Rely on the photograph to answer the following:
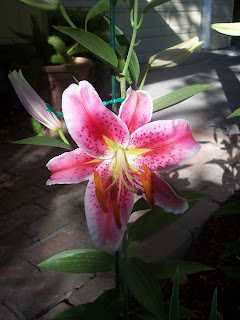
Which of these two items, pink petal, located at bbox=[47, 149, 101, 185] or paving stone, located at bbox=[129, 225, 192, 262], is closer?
pink petal, located at bbox=[47, 149, 101, 185]

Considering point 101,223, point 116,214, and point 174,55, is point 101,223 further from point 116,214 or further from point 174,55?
point 174,55

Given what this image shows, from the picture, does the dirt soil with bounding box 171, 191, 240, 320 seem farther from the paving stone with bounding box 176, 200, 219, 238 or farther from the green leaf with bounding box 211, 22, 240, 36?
the green leaf with bounding box 211, 22, 240, 36

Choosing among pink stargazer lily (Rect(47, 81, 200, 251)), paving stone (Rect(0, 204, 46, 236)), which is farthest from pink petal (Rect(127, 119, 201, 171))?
paving stone (Rect(0, 204, 46, 236))

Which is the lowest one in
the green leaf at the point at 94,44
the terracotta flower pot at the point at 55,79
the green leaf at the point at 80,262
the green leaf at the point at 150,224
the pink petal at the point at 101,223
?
the terracotta flower pot at the point at 55,79

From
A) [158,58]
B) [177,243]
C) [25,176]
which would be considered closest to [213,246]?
[177,243]

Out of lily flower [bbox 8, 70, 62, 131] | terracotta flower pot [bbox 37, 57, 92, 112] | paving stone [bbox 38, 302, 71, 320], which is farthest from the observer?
terracotta flower pot [bbox 37, 57, 92, 112]

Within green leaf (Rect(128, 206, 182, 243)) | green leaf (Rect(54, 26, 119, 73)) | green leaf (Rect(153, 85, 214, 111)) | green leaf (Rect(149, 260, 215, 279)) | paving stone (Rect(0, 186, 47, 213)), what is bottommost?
paving stone (Rect(0, 186, 47, 213))

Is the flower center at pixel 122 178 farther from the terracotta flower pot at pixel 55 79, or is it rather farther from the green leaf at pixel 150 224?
the terracotta flower pot at pixel 55 79

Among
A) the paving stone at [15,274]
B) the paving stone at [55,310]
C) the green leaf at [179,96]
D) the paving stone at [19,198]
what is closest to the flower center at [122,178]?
the green leaf at [179,96]
